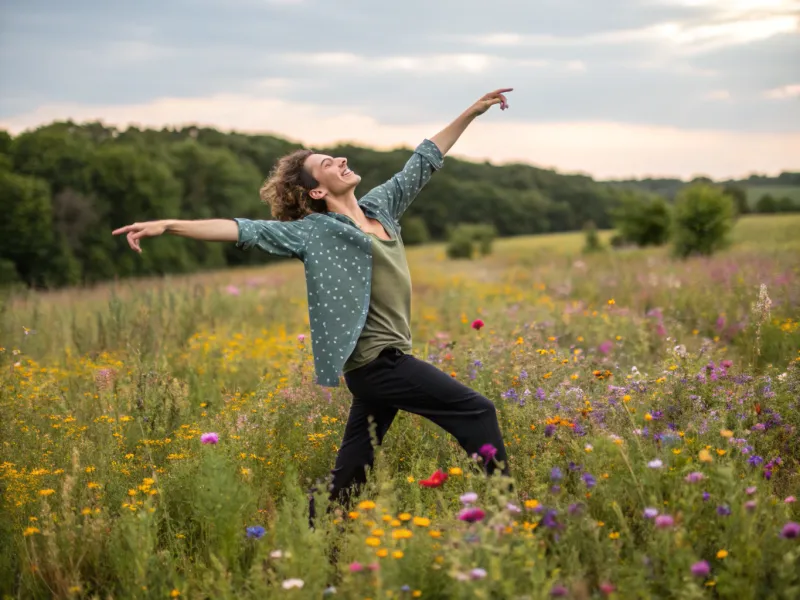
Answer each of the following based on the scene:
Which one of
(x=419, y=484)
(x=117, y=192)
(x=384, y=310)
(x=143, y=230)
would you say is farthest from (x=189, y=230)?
(x=117, y=192)

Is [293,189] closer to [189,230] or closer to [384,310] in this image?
[189,230]

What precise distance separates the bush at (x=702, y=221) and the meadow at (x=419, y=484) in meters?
16.9

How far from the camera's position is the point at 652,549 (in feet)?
9.54

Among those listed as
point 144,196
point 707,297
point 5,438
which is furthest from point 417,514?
point 144,196

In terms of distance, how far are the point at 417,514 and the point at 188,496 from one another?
4.33 feet

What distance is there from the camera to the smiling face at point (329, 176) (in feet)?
13.0

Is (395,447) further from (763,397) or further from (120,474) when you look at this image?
(763,397)

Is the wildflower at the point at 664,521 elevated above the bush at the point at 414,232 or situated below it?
below

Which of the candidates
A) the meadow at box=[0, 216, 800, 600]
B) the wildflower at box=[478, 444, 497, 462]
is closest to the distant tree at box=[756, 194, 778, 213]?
the meadow at box=[0, 216, 800, 600]

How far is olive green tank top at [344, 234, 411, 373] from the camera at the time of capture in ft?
12.0

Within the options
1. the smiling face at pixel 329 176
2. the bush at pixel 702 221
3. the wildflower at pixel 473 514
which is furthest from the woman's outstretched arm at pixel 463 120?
the bush at pixel 702 221

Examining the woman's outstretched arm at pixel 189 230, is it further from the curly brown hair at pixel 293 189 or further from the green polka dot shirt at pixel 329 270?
the curly brown hair at pixel 293 189

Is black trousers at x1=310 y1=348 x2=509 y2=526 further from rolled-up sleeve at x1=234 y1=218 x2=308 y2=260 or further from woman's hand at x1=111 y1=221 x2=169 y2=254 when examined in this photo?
woman's hand at x1=111 y1=221 x2=169 y2=254

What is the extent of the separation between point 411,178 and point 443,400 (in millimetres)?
1531
